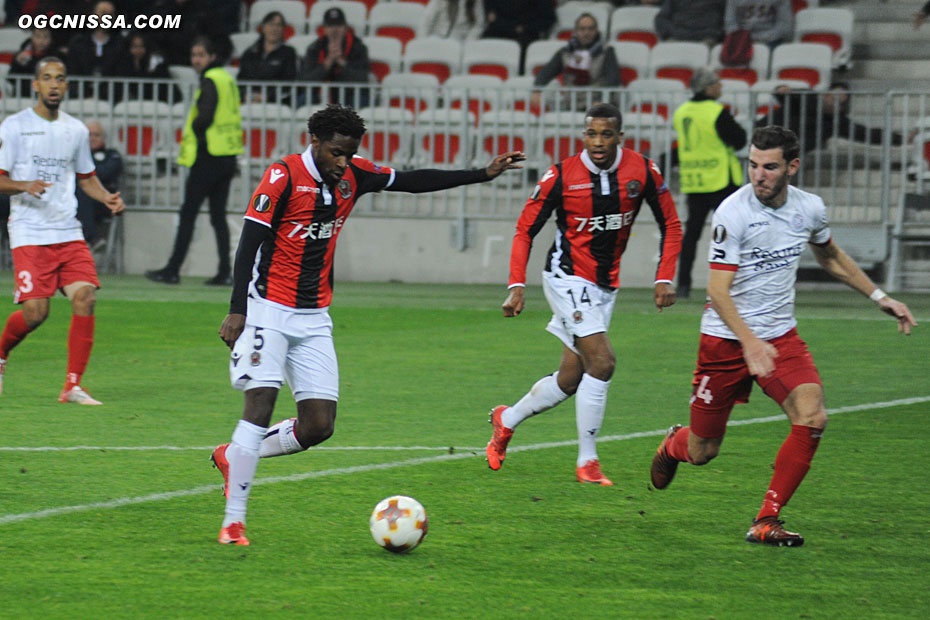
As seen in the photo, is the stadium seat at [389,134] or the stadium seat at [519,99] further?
the stadium seat at [389,134]

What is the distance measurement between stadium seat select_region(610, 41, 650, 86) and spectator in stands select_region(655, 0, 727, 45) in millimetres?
638

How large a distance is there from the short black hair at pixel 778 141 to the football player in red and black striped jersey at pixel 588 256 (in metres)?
1.36

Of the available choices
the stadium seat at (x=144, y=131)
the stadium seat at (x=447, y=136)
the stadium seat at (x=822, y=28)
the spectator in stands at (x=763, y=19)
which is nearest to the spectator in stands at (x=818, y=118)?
the spectator in stands at (x=763, y=19)

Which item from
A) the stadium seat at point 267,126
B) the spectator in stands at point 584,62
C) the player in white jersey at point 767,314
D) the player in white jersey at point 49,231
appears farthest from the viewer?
the stadium seat at point 267,126

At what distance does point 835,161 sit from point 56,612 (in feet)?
43.7

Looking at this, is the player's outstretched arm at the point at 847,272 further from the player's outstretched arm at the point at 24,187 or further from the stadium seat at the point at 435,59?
the stadium seat at the point at 435,59

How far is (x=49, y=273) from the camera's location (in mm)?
9086

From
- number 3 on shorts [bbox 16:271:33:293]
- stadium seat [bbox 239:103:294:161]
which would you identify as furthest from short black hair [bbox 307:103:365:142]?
stadium seat [bbox 239:103:294:161]

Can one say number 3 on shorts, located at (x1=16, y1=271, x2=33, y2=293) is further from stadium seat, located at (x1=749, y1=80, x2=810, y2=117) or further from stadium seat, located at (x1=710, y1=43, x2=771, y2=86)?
stadium seat, located at (x1=710, y1=43, x2=771, y2=86)

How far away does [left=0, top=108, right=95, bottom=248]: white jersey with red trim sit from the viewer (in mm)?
9062

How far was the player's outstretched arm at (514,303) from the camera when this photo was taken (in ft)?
22.5

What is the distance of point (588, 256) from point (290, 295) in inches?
73.1

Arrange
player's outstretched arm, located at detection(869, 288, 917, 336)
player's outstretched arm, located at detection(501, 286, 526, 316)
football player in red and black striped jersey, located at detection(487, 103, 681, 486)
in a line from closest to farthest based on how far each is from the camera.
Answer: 1. player's outstretched arm, located at detection(869, 288, 917, 336)
2. player's outstretched arm, located at detection(501, 286, 526, 316)
3. football player in red and black striped jersey, located at detection(487, 103, 681, 486)

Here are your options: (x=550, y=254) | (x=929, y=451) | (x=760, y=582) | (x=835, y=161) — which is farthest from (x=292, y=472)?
(x=835, y=161)
